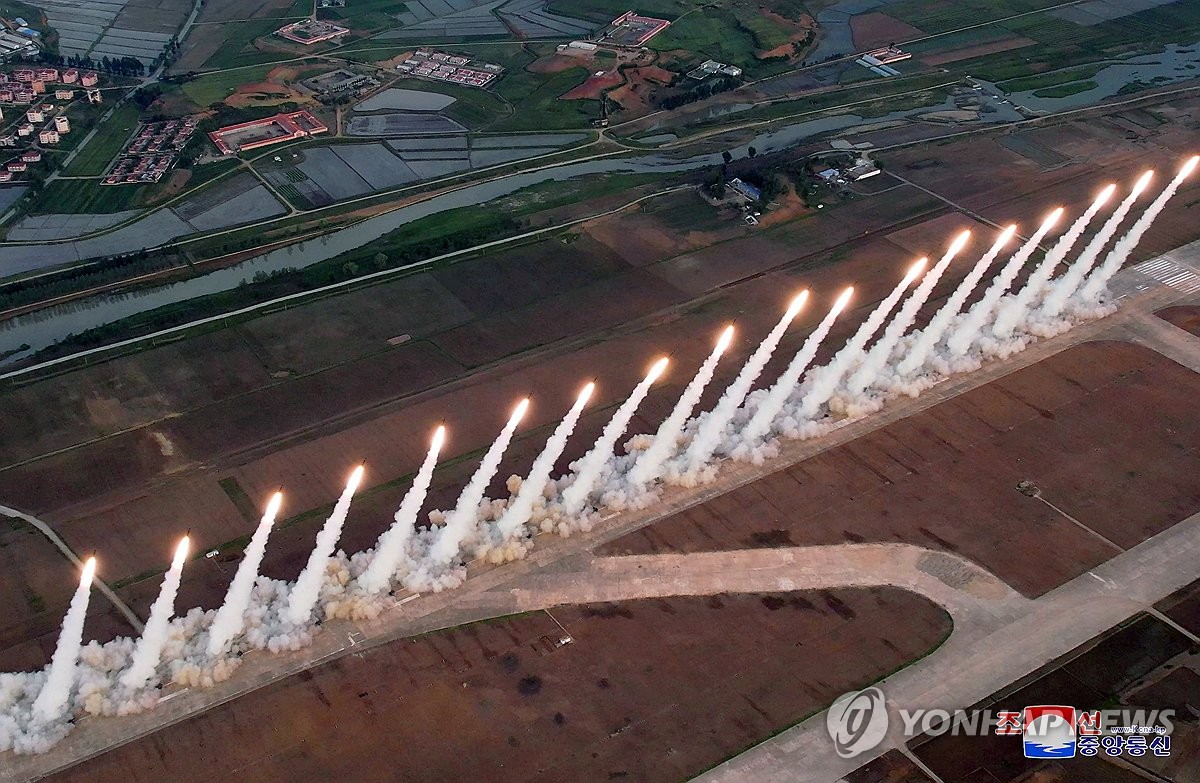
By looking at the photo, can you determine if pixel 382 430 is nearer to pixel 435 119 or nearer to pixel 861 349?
pixel 861 349

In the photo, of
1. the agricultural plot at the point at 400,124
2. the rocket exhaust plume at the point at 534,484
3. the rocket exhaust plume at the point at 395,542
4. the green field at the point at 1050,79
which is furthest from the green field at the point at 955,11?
the rocket exhaust plume at the point at 395,542

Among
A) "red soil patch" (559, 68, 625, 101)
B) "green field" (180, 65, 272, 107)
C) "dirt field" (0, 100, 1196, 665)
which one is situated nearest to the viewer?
"dirt field" (0, 100, 1196, 665)

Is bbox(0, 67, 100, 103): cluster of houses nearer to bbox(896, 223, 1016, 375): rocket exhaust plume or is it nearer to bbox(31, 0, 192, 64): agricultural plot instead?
bbox(31, 0, 192, 64): agricultural plot

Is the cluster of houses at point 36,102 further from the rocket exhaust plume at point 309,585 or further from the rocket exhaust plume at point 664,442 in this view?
the rocket exhaust plume at point 664,442

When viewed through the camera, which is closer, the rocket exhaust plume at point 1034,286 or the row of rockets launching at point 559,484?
the row of rockets launching at point 559,484

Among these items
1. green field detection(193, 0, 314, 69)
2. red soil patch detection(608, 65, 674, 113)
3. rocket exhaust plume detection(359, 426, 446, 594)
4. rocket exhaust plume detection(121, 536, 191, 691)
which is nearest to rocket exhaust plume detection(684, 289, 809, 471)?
rocket exhaust plume detection(359, 426, 446, 594)
